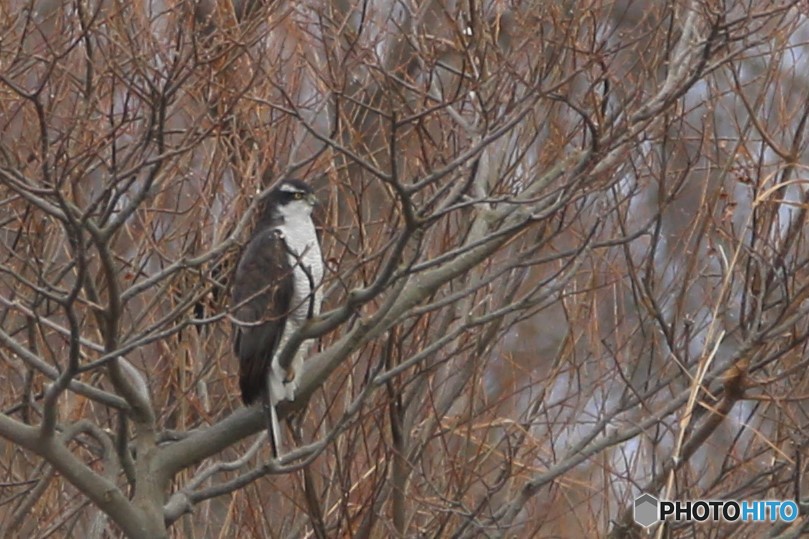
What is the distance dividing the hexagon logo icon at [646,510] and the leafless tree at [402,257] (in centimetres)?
6

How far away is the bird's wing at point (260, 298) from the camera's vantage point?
5688 mm

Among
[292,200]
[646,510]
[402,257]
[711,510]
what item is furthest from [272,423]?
[711,510]

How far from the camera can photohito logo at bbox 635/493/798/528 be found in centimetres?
486

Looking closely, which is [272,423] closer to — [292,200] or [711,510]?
[292,200]

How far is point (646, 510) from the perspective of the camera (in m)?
4.93

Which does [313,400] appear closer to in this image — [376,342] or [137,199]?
[376,342]

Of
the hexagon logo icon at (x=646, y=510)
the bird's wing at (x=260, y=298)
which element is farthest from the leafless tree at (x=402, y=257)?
the bird's wing at (x=260, y=298)

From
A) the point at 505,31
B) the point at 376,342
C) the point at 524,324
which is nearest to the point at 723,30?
the point at 505,31

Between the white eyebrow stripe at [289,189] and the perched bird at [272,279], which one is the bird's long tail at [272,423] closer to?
the perched bird at [272,279]

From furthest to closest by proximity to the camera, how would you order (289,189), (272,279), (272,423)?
(289,189) → (272,279) → (272,423)

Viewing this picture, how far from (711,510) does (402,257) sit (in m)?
1.63

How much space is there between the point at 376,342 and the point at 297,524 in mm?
899

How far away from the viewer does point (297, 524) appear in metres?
6.09

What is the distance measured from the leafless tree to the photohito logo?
6 centimetres
